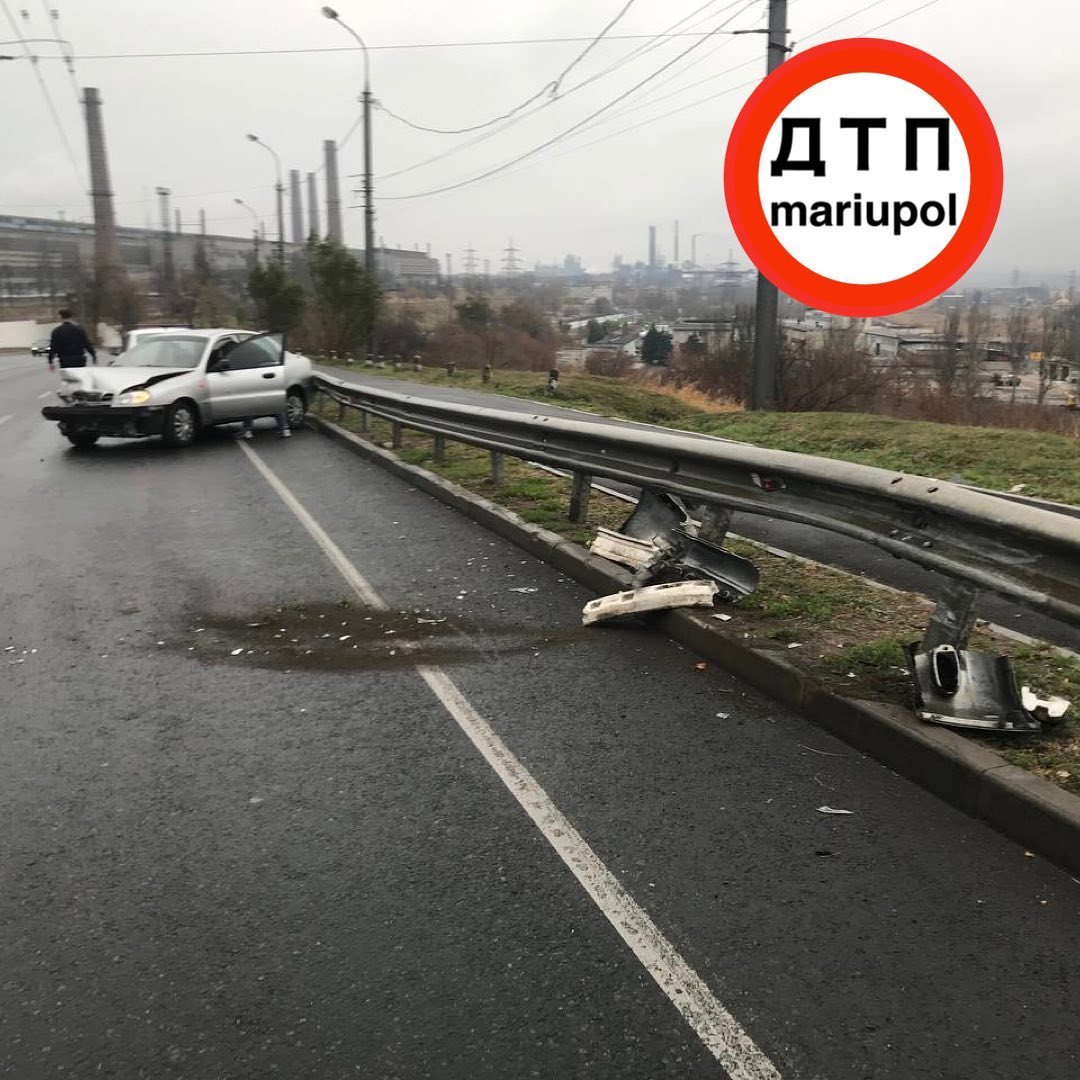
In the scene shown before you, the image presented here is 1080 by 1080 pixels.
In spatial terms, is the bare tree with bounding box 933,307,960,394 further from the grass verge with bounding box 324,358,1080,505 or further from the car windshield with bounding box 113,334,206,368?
the car windshield with bounding box 113,334,206,368

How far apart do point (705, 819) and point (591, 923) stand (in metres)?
0.81

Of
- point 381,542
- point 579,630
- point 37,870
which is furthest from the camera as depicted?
point 381,542

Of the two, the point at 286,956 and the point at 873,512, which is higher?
the point at 873,512

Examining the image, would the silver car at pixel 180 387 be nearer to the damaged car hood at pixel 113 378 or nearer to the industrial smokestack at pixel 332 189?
the damaged car hood at pixel 113 378

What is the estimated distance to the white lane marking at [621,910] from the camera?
2.56 m

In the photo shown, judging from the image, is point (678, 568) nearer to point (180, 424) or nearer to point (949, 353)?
point (180, 424)

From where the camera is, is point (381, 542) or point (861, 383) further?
point (861, 383)

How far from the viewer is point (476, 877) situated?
3402 millimetres

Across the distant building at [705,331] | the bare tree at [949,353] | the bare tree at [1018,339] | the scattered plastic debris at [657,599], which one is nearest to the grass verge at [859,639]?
the scattered plastic debris at [657,599]

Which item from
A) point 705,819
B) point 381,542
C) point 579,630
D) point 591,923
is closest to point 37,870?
point 591,923

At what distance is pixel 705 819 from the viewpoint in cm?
378

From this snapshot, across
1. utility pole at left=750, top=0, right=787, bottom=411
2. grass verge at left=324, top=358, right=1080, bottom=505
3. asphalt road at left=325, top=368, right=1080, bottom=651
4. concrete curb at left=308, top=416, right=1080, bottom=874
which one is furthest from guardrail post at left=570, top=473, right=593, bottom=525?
utility pole at left=750, top=0, right=787, bottom=411

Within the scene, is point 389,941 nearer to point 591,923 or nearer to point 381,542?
point 591,923

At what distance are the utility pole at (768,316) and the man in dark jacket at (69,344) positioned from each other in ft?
39.3
